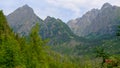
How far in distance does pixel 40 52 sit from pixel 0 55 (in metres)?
11.1

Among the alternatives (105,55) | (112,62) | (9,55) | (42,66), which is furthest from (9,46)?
(105,55)

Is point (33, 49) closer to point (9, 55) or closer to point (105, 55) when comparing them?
point (9, 55)

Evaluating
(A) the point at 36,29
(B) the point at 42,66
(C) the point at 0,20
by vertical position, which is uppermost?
(C) the point at 0,20

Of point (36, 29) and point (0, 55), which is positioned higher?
point (36, 29)

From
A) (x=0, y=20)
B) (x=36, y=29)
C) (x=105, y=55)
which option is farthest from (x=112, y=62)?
(x=0, y=20)

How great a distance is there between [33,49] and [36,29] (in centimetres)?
453

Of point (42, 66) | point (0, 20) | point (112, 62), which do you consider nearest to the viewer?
point (112, 62)

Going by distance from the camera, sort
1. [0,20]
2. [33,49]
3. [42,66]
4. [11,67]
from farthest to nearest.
Result: [0,20]
[42,66]
[33,49]
[11,67]

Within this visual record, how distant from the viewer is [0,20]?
110m

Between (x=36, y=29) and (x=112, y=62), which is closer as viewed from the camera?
(x=112, y=62)

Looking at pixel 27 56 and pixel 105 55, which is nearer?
pixel 27 56

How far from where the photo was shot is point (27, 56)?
218 ft

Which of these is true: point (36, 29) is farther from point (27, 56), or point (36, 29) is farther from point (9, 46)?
point (9, 46)

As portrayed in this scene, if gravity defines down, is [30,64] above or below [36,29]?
below
